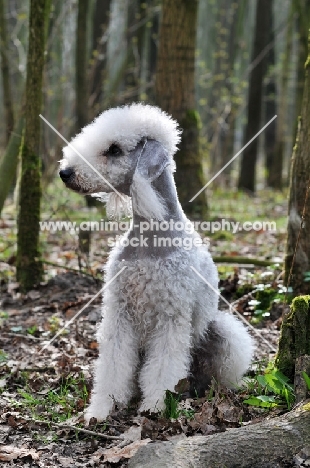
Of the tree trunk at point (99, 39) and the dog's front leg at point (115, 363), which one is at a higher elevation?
the tree trunk at point (99, 39)

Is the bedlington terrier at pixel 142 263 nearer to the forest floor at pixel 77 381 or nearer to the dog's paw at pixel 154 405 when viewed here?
the dog's paw at pixel 154 405

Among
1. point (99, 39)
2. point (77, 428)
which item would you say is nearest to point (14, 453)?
point (77, 428)

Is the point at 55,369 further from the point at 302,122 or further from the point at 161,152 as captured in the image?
the point at 302,122

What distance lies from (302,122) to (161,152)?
1782 mm

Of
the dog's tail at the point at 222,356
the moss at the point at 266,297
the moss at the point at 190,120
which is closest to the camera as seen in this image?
the dog's tail at the point at 222,356

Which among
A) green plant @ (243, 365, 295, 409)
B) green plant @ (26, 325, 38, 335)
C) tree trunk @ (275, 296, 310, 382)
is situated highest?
tree trunk @ (275, 296, 310, 382)

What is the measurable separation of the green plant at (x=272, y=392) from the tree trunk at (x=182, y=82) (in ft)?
16.7

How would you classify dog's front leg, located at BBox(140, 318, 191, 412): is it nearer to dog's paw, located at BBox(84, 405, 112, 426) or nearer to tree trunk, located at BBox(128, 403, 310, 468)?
dog's paw, located at BBox(84, 405, 112, 426)

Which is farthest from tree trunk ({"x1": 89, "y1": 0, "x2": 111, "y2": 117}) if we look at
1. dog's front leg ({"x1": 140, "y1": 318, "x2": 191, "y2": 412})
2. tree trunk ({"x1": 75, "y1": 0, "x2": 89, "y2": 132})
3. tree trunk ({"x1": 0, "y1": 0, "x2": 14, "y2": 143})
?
dog's front leg ({"x1": 140, "y1": 318, "x2": 191, "y2": 412})

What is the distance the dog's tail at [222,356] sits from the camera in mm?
3869

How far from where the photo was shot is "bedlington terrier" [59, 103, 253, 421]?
351 centimetres

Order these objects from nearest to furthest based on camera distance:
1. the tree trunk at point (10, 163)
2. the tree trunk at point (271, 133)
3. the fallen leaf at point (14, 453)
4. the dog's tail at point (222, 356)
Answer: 1. the fallen leaf at point (14, 453)
2. the dog's tail at point (222, 356)
3. the tree trunk at point (10, 163)
4. the tree trunk at point (271, 133)

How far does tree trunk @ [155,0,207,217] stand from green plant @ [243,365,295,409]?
509cm

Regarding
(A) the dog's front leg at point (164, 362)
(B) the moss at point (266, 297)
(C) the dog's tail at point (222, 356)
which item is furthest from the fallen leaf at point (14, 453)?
(B) the moss at point (266, 297)
